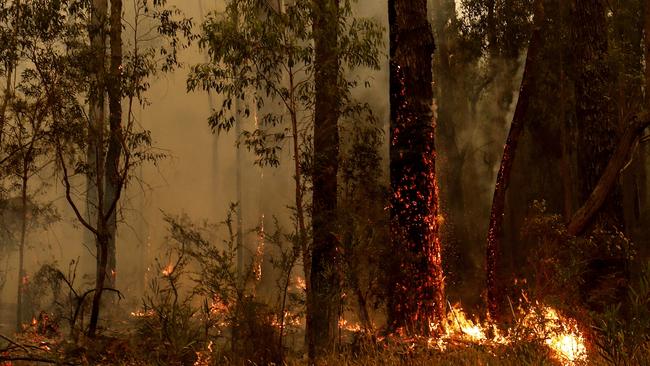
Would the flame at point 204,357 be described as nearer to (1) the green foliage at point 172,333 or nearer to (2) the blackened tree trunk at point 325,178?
(1) the green foliage at point 172,333

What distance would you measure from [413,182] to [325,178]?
7.22 ft

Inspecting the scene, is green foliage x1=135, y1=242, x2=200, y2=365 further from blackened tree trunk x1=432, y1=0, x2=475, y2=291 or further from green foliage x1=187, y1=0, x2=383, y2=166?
blackened tree trunk x1=432, y1=0, x2=475, y2=291

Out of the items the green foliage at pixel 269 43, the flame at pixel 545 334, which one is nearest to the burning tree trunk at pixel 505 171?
the green foliage at pixel 269 43

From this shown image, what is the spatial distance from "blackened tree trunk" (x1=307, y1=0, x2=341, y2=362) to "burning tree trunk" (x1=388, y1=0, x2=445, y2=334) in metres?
0.70

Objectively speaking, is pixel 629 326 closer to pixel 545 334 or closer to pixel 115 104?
pixel 545 334

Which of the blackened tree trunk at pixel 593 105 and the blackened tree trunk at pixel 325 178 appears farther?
the blackened tree trunk at pixel 593 105

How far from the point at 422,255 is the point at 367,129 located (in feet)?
12.9

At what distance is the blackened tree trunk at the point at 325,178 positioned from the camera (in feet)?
22.0

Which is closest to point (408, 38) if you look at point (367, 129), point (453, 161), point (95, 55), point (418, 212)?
point (418, 212)

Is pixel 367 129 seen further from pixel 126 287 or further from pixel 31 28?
pixel 126 287

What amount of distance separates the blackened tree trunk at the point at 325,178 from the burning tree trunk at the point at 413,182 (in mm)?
699

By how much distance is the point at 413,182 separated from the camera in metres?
7.61

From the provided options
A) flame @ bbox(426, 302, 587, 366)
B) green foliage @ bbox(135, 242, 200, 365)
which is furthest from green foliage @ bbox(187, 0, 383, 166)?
flame @ bbox(426, 302, 587, 366)

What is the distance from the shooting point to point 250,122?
32.8 metres
